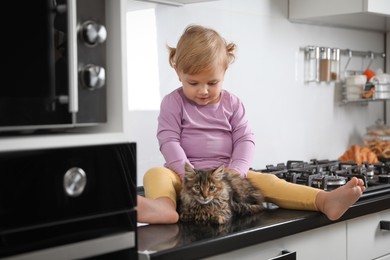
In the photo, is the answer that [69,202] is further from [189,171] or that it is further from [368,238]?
[368,238]

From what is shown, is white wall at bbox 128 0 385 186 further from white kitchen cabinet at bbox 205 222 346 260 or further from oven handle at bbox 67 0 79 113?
oven handle at bbox 67 0 79 113

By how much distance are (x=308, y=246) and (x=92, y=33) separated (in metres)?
0.80

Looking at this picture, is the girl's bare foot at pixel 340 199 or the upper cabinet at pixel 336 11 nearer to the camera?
the girl's bare foot at pixel 340 199

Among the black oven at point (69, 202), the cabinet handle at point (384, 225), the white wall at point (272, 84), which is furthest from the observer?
the white wall at point (272, 84)

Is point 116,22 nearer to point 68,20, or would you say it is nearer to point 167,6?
point 68,20

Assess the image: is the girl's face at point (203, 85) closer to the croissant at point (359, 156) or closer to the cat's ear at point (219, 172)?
the cat's ear at point (219, 172)

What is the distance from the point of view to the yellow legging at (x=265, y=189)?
1.48 metres

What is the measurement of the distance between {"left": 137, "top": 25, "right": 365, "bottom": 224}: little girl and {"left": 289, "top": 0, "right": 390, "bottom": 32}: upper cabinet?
0.78 metres

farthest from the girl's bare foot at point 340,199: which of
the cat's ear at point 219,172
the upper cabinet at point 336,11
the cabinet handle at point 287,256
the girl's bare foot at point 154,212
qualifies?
the upper cabinet at point 336,11

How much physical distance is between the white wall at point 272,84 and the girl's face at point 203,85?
29 centimetres

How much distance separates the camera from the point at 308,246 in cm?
154

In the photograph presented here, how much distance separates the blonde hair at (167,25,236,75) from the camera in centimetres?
156

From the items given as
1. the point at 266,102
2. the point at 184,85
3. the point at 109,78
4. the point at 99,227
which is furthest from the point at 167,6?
the point at 99,227

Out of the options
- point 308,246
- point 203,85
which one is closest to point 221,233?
point 308,246
